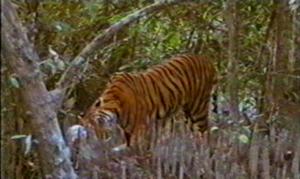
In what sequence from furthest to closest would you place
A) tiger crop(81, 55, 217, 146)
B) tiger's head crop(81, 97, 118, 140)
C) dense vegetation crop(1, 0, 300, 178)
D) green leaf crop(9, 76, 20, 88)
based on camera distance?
tiger crop(81, 55, 217, 146) → tiger's head crop(81, 97, 118, 140) → dense vegetation crop(1, 0, 300, 178) → green leaf crop(9, 76, 20, 88)

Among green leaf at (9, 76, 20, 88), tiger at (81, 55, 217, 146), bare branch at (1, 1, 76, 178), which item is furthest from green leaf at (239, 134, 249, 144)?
green leaf at (9, 76, 20, 88)

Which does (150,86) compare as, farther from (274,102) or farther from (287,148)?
(287,148)

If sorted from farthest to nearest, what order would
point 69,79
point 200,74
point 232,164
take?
point 200,74 → point 232,164 → point 69,79

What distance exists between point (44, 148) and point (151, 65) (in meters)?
2.57

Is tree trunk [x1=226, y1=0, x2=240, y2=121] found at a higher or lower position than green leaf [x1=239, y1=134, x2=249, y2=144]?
higher

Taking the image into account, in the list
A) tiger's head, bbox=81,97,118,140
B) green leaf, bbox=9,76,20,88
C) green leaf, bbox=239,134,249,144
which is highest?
green leaf, bbox=9,76,20,88

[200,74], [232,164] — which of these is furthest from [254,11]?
[232,164]

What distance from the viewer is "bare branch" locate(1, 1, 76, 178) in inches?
76.4

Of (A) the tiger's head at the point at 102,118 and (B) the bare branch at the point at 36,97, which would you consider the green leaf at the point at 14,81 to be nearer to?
(B) the bare branch at the point at 36,97

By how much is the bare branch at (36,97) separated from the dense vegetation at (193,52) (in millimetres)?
37

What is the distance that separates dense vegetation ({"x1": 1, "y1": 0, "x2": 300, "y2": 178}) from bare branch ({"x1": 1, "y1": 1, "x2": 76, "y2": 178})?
0.04 metres

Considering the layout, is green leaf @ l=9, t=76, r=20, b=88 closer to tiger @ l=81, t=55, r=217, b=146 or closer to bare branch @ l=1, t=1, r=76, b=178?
bare branch @ l=1, t=1, r=76, b=178

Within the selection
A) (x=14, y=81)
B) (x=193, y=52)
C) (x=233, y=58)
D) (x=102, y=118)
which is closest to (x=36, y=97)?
(x=14, y=81)

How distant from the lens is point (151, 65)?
4723mm
